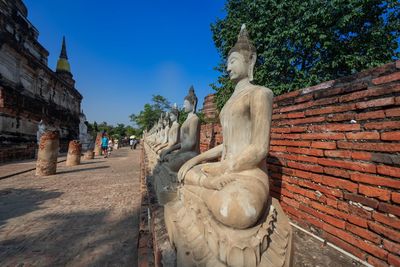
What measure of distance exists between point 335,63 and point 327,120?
5.94 metres

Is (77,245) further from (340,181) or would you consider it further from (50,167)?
(50,167)

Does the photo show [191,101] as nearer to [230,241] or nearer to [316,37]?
[230,241]

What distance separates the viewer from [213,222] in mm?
1450

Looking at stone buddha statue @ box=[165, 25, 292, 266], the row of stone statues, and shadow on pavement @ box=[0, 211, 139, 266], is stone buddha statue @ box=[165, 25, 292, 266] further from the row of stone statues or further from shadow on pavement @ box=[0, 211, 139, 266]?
shadow on pavement @ box=[0, 211, 139, 266]

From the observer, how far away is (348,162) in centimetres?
244

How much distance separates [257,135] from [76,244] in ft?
8.38

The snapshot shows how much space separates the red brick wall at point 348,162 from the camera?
207cm

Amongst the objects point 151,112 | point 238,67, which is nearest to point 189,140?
point 238,67

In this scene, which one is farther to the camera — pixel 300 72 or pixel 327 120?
pixel 300 72

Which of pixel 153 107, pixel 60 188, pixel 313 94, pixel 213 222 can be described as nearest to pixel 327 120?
pixel 313 94

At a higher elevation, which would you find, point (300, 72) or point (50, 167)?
point (300, 72)

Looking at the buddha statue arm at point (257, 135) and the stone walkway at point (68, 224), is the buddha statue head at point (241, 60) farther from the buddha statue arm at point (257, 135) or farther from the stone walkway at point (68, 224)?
the stone walkway at point (68, 224)

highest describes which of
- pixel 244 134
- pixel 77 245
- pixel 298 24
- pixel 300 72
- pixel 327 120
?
pixel 298 24

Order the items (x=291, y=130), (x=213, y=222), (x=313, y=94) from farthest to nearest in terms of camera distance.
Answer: (x=291, y=130)
(x=313, y=94)
(x=213, y=222)
